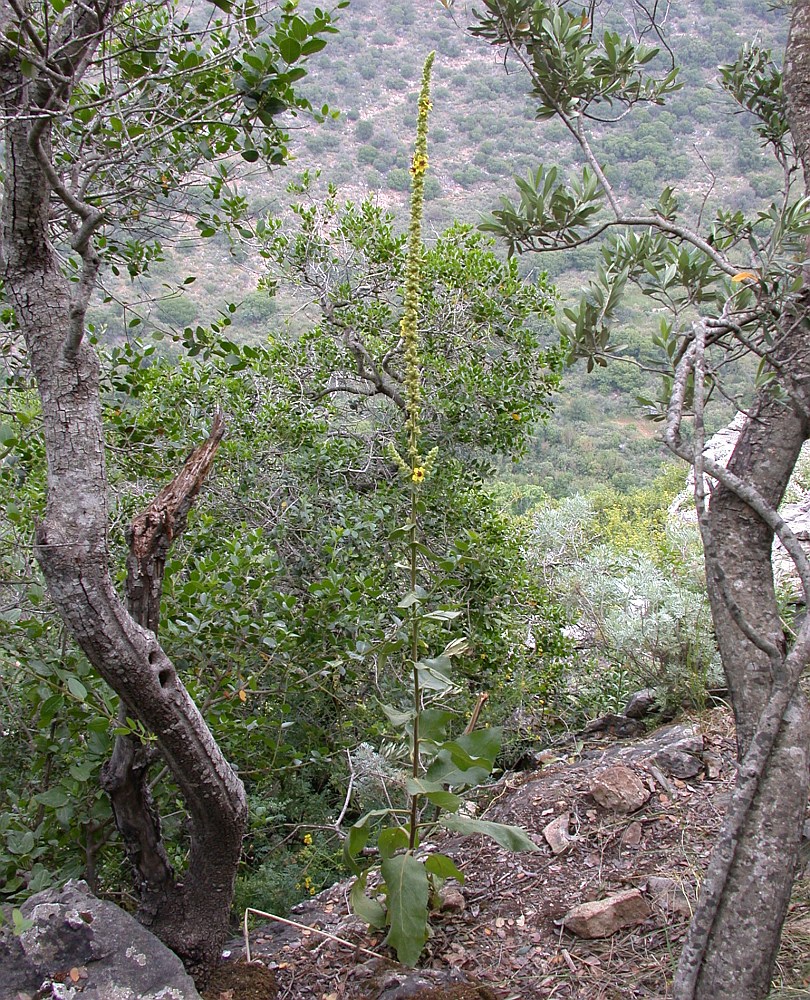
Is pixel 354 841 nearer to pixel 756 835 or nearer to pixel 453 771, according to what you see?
pixel 453 771

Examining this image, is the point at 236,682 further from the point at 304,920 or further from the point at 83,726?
the point at 304,920

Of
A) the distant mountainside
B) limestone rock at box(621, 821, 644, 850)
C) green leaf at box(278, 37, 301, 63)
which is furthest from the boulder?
the distant mountainside

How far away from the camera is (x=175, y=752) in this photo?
2.06 m

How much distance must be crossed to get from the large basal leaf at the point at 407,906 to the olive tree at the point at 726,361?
0.61 m

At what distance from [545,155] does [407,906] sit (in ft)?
75.3

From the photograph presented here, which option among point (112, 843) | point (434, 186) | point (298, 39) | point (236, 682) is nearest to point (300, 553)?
point (236, 682)

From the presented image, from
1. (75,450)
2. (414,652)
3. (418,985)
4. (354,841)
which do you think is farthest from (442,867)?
(75,450)

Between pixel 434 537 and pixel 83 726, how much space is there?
288 cm

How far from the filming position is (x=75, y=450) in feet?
6.59

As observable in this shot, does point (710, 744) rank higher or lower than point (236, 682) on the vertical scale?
lower

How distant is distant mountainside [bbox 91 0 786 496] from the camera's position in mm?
18062

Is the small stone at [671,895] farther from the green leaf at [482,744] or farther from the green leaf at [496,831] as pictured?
the green leaf at [482,744]

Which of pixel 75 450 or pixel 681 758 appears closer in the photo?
pixel 75 450

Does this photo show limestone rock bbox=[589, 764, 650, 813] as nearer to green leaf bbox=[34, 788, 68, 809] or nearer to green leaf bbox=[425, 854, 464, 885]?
green leaf bbox=[425, 854, 464, 885]
